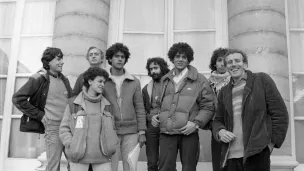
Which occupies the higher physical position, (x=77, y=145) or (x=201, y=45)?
(x=201, y=45)

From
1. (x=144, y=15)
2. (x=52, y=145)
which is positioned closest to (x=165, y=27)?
(x=144, y=15)

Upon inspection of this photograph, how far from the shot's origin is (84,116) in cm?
341

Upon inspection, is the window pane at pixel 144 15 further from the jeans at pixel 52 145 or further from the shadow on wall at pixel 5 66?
the jeans at pixel 52 145

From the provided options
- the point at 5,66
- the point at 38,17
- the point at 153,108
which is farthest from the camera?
the point at 38,17

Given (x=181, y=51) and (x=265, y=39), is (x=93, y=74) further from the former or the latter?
(x=265, y=39)

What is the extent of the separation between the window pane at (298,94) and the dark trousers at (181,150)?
2.90m

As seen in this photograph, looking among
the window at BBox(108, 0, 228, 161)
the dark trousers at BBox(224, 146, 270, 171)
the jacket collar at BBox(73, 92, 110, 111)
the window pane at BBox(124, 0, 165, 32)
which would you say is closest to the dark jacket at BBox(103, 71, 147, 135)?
the jacket collar at BBox(73, 92, 110, 111)

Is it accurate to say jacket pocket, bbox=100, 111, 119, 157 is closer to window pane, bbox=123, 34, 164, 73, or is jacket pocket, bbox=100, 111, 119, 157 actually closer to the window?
the window

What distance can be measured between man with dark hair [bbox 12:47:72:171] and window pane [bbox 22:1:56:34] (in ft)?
9.14

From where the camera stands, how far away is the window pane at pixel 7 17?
21.5 feet

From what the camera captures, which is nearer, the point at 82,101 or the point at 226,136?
the point at 226,136

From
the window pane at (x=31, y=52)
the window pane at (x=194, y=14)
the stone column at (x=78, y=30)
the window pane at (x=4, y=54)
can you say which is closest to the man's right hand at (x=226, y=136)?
the stone column at (x=78, y=30)

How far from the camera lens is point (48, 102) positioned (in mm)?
3859

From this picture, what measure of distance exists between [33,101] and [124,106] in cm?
113
